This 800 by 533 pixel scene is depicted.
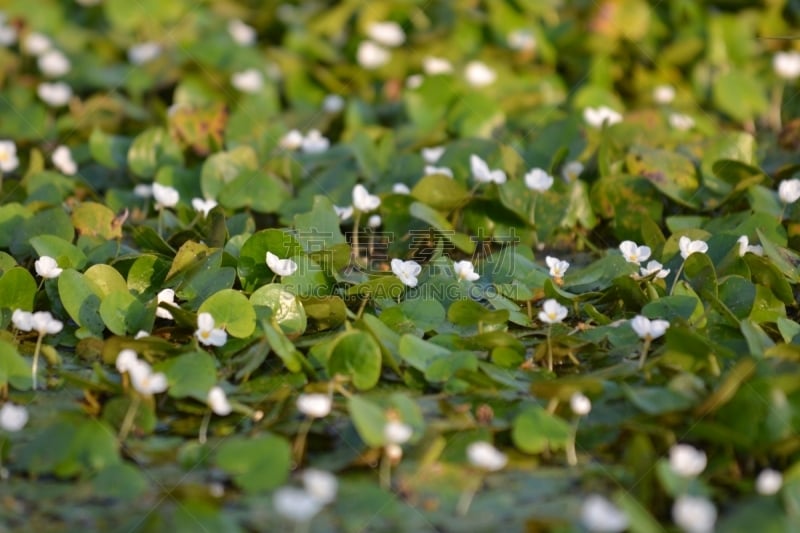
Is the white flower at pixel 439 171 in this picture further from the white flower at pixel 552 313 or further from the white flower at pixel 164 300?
the white flower at pixel 164 300

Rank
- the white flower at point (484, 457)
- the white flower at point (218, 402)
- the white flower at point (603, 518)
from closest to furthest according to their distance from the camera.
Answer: the white flower at point (603, 518)
the white flower at point (484, 457)
the white flower at point (218, 402)

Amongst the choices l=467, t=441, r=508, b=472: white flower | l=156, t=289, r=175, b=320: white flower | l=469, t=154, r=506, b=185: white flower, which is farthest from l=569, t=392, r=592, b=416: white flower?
l=469, t=154, r=506, b=185: white flower

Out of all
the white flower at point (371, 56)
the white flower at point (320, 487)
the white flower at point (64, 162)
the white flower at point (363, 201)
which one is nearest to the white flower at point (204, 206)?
the white flower at point (363, 201)

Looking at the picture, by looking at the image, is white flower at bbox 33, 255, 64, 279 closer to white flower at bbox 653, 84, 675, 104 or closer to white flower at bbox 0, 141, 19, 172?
white flower at bbox 0, 141, 19, 172

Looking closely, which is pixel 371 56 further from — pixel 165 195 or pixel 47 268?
pixel 47 268

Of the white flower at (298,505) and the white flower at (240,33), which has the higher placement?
the white flower at (298,505)

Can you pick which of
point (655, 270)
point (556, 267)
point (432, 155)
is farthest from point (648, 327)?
point (432, 155)
